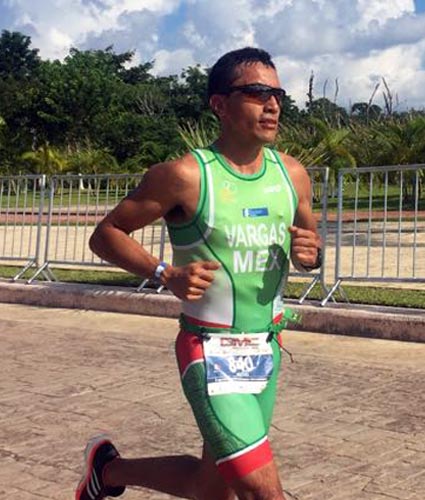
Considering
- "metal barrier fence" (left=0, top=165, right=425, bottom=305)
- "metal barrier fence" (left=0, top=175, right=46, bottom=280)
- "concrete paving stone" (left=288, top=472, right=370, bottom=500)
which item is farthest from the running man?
"metal barrier fence" (left=0, top=175, right=46, bottom=280)

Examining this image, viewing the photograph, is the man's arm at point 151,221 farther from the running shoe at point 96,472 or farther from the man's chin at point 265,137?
the running shoe at point 96,472

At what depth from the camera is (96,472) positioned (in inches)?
144

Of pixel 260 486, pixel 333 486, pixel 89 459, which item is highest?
pixel 260 486

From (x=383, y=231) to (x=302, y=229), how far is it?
7097 mm

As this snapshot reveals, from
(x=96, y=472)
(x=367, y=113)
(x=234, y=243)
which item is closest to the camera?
(x=234, y=243)

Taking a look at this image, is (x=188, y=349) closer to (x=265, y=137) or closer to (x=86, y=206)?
(x=265, y=137)

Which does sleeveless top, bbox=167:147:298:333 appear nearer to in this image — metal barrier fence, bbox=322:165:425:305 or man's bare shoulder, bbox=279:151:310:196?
man's bare shoulder, bbox=279:151:310:196

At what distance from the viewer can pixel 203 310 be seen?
123 inches

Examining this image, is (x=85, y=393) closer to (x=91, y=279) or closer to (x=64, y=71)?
(x=91, y=279)

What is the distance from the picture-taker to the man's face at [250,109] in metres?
3.13

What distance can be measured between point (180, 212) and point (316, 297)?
6.97 m

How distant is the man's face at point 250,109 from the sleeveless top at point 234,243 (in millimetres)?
124

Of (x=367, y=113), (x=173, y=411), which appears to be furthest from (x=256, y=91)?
(x=367, y=113)

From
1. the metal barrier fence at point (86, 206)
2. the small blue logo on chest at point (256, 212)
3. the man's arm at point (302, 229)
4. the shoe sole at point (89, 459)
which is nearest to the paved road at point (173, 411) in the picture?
the shoe sole at point (89, 459)
